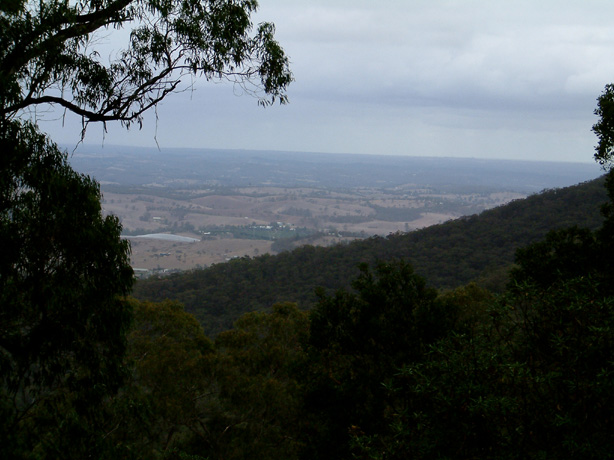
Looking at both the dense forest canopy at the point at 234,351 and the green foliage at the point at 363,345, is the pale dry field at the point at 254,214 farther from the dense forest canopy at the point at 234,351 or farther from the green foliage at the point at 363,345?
the green foliage at the point at 363,345

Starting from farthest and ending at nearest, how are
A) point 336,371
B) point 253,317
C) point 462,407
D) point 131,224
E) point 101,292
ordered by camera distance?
1. point 131,224
2. point 253,317
3. point 336,371
4. point 101,292
5. point 462,407

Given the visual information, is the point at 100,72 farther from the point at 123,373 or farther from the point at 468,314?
the point at 468,314

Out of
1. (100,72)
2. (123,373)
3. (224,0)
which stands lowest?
(123,373)

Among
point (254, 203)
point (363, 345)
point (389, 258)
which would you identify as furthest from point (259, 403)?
point (254, 203)

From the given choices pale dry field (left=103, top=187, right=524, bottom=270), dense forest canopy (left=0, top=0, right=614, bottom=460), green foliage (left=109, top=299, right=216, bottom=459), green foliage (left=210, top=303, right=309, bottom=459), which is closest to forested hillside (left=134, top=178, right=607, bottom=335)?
green foliage (left=109, top=299, right=216, bottom=459)

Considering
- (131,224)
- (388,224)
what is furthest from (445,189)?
(131,224)

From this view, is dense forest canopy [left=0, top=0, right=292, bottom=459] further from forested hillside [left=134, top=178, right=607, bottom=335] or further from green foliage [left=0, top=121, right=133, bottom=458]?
forested hillside [left=134, top=178, right=607, bottom=335]

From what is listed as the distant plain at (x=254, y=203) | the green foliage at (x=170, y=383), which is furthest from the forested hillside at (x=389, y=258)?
the distant plain at (x=254, y=203)

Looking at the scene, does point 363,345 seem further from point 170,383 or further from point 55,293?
point 55,293
